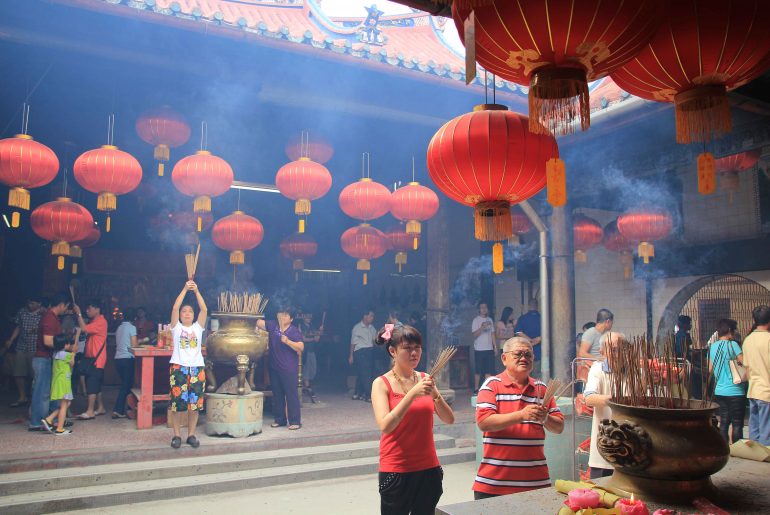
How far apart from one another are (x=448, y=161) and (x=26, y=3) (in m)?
4.13

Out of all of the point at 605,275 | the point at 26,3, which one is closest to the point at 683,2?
the point at 26,3

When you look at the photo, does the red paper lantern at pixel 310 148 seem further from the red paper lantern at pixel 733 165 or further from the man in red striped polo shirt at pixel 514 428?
the man in red striped polo shirt at pixel 514 428

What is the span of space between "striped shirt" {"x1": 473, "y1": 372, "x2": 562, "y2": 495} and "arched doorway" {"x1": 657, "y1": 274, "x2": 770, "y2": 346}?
6180 mm

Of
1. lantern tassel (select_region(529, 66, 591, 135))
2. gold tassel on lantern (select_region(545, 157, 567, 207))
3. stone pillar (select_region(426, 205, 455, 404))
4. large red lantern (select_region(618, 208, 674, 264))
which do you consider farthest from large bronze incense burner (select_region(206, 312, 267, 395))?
→ lantern tassel (select_region(529, 66, 591, 135))

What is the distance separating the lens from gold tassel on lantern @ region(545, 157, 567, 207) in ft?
8.50

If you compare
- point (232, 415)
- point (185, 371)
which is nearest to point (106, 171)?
point (185, 371)

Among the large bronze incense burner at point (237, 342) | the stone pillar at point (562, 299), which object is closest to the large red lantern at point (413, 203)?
the stone pillar at point (562, 299)

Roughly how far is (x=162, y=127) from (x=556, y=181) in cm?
460

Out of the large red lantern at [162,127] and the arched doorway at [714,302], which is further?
the arched doorway at [714,302]

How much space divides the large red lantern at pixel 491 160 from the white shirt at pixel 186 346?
3773 mm

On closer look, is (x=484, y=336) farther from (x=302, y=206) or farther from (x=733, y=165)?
(x=733, y=165)

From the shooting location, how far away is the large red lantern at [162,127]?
5.89 meters

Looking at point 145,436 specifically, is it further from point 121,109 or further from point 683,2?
point 683,2

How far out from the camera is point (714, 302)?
27.9 ft
